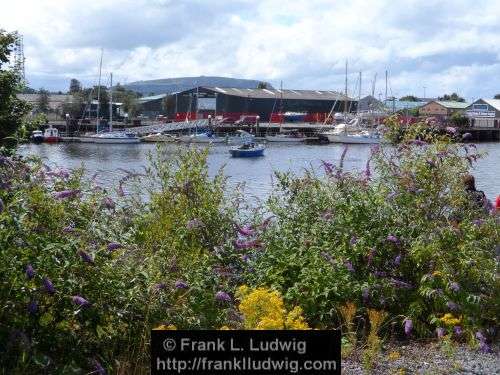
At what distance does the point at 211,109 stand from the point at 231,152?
72512mm

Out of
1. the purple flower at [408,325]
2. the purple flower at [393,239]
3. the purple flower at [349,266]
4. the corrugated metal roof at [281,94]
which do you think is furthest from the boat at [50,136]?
the purple flower at [408,325]

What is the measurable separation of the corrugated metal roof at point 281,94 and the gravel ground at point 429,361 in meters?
136

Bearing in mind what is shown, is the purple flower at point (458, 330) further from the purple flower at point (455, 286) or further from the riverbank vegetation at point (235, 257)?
the purple flower at point (455, 286)

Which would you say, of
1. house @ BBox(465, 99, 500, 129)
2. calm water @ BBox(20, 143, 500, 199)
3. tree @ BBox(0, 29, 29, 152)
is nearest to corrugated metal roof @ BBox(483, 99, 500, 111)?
house @ BBox(465, 99, 500, 129)

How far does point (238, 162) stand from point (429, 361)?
58.6 meters

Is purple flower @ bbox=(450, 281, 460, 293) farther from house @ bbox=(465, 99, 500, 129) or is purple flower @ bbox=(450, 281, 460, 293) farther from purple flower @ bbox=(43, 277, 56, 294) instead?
house @ bbox=(465, 99, 500, 129)

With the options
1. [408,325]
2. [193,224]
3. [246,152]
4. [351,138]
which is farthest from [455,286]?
[351,138]

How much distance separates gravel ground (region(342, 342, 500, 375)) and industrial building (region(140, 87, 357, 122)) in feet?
427

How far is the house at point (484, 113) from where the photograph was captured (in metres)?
137

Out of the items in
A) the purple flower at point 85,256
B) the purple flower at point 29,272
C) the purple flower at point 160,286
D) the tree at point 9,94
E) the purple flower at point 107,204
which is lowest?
the purple flower at point 160,286

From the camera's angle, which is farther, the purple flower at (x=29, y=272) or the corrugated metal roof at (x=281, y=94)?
the corrugated metal roof at (x=281, y=94)

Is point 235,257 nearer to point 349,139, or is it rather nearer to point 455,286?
point 455,286

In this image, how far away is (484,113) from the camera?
140875 mm

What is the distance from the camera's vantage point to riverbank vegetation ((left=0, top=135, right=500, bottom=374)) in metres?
5.07
